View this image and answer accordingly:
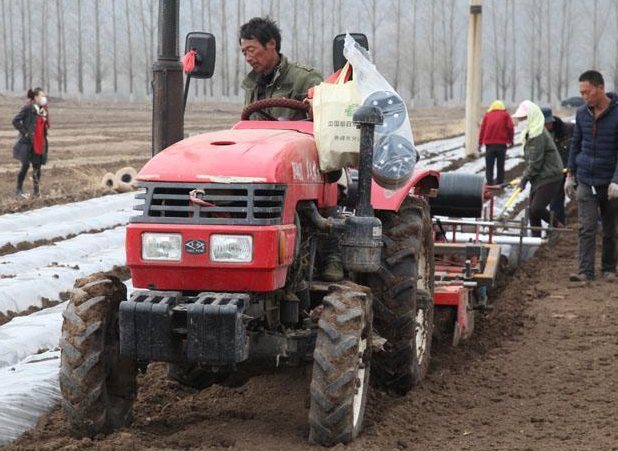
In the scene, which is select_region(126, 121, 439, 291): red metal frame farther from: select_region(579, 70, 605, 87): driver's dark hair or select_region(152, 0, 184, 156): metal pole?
select_region(579, 70, 605, 87): driver's dark hair

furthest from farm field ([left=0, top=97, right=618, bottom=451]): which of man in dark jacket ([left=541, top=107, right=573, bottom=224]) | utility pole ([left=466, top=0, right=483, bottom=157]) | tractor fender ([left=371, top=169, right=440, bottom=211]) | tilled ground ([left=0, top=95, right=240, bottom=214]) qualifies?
utility pole ([left=466, top=0, right=483, bottom=157])

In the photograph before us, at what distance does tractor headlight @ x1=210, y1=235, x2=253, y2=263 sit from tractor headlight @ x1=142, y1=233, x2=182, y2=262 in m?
0.15

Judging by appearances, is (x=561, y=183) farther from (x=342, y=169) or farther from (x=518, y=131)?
(x=518, y=131)

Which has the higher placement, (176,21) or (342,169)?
(176,21)

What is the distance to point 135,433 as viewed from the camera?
195 inches

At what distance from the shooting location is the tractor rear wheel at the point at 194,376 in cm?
541

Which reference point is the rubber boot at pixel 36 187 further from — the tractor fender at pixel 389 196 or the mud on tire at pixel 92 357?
the mud on tire at pixel 92 357

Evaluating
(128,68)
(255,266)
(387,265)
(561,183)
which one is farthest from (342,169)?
(128,68)

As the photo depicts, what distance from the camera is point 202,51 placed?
18.8 ft

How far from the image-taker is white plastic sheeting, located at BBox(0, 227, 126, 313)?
26.5 feet

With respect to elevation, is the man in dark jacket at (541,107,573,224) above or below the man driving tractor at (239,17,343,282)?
below

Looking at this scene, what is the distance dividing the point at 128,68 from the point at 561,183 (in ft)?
165

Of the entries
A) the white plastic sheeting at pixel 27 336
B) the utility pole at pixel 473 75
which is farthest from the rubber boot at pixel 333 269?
the utility pole at pixel 473 75

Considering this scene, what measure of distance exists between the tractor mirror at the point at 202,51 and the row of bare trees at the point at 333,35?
49174 mm
